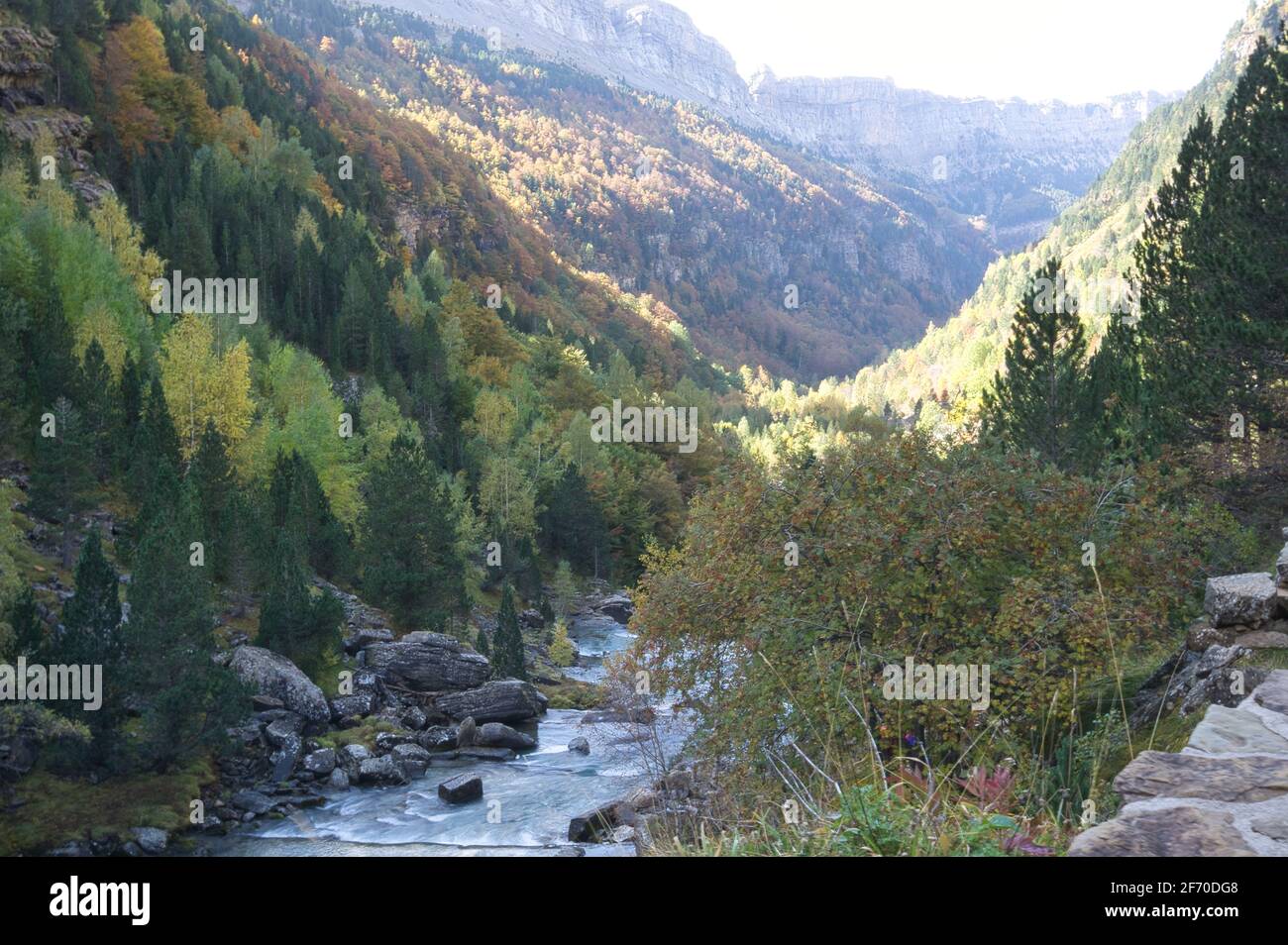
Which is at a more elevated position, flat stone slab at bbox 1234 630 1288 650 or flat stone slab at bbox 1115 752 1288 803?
flat stone slab at bbox 1115 752 1288 803

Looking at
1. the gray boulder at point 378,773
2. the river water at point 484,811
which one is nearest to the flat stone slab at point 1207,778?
the river water at point 484,811

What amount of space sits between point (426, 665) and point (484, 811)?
1279cm

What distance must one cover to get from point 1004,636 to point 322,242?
86.0 metres

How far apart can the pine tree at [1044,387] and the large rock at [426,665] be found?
23.6m

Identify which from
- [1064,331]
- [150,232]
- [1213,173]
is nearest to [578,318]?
[150,232]

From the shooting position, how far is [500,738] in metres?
35.1

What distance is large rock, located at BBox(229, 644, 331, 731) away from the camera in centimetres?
3381

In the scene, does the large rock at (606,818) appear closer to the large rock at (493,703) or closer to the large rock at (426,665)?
the large rock at (493,703)

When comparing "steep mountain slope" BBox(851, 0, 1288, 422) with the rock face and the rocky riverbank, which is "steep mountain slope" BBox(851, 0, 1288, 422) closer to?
the rocky riverbank

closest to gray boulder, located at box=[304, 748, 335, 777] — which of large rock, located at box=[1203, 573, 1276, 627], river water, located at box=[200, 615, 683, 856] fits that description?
river water, located at box=[200, 615, 683, 856]

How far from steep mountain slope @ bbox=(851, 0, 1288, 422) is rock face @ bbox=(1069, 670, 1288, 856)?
11614cm

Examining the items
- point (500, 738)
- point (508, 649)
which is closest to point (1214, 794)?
point (500, 738)

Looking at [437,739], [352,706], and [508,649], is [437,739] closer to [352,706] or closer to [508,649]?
[352,706]

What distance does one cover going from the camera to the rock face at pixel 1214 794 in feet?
13.2
